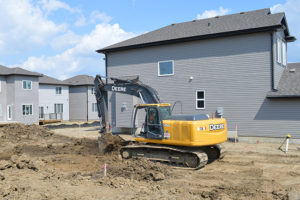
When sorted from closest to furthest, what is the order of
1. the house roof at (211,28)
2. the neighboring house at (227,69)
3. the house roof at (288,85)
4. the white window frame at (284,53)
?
the house roof at (288,85) → the neighboring house at (227,69) → the house roof at (211,28) → the white window frame at (284,53)

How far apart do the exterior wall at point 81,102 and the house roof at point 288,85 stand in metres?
30.8

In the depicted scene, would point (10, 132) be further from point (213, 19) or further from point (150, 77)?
point (213, 19)

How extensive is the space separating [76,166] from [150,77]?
11128 mm

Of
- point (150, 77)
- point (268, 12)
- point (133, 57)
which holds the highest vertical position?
point (268, 12)

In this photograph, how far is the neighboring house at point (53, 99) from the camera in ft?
132

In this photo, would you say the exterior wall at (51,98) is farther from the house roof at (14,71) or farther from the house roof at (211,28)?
the house roof at (211,28)

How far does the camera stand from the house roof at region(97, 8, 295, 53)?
17.4 m

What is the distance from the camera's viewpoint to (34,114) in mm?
35938

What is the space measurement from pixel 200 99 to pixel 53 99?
28002mm

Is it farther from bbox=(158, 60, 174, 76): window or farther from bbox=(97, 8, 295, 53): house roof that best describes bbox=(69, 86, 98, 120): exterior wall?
bbox=(158, 60, 174, 76): window

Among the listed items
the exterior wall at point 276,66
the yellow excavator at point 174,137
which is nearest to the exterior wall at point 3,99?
the yellow excavator at point 174,137

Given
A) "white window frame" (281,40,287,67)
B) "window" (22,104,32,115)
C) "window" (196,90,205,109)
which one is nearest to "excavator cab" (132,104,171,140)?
"window" (196,90,205,109)

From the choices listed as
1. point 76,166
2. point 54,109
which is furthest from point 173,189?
point 54,109

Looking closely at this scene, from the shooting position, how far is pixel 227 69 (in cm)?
1811
